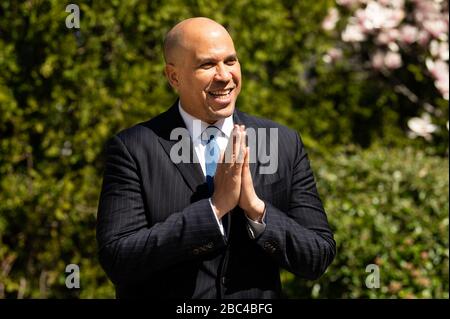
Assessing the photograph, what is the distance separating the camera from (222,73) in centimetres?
273

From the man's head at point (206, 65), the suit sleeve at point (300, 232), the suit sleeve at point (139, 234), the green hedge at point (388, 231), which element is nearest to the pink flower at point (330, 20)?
the green hedge at point (388, 231)

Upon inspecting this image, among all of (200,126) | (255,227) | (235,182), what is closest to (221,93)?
(200,126)

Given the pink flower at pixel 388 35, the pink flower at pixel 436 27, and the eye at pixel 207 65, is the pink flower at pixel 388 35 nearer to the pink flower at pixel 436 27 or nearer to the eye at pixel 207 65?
the pink flower at pixel 436 27

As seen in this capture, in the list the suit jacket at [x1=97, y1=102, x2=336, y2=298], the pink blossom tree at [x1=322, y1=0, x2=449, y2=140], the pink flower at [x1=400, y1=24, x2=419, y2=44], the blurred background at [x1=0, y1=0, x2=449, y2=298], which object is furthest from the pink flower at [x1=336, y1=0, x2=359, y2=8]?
the suit jacket at [x1=97, y1=102, x2=336, y2=298]

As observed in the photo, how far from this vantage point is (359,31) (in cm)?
751

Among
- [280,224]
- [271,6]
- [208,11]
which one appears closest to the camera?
[280,224]

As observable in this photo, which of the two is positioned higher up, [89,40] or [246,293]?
[89,40]

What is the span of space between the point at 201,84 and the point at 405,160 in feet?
13.1

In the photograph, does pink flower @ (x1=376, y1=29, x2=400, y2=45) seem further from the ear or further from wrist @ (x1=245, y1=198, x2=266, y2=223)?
wrist @ (x1=245, y1=198, x2=266, y2=223)

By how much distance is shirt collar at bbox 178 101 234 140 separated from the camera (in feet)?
9.43

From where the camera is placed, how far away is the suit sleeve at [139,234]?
2682 mm

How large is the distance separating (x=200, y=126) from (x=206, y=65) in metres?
0.22
